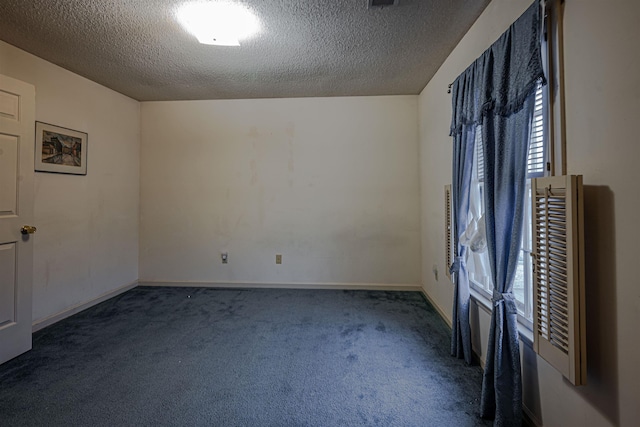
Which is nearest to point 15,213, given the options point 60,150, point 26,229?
point 26,229

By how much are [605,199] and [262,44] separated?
2.53m

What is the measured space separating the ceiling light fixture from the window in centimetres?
194

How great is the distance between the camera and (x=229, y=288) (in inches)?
145

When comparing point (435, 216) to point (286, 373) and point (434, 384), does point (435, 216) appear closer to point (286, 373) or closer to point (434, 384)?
point (434, 384)

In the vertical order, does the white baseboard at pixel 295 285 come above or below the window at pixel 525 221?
below

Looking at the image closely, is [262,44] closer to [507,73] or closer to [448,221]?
[507,73]

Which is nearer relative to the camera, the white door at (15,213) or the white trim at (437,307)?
the white door at (15,213)

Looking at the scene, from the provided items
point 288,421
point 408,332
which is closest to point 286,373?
point 288,421

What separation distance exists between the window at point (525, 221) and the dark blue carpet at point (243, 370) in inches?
24.7

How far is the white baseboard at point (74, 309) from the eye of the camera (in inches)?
100

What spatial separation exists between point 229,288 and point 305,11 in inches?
128

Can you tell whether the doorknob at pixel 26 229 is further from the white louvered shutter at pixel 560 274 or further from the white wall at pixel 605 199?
the white wall at pixel 605 199

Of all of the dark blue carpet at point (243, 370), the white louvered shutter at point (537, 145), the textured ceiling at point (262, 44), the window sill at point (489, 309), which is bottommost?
the dark blue carpet at point (243, 370)

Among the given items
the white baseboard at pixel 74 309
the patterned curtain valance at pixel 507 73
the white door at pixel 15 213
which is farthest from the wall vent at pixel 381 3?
the white baseboard at pixel 74 309
